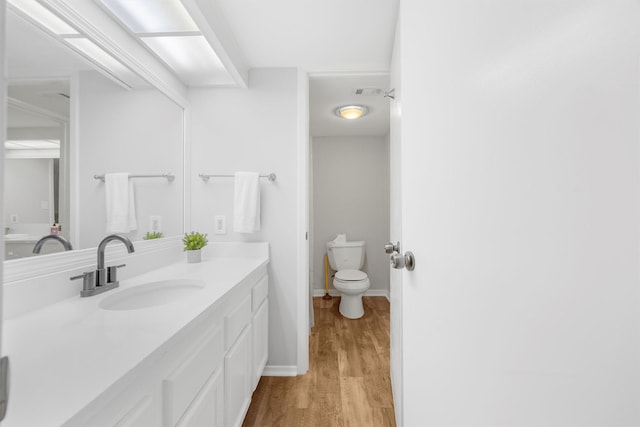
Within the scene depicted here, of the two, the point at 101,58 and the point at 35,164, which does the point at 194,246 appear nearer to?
the point at 35,164

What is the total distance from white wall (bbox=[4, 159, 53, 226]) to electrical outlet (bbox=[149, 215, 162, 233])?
62 cm

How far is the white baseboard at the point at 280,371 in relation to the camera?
1952mm

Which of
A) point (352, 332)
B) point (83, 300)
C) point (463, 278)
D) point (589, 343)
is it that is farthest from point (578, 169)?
point (352, 332)

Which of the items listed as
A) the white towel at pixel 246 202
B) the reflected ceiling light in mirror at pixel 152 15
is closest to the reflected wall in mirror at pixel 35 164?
the reflected ceiling light in mirror at pixel 152 15

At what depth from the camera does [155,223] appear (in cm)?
168

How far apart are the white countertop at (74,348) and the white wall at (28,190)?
0.32 m

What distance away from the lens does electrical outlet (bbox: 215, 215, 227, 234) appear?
1.99 meters

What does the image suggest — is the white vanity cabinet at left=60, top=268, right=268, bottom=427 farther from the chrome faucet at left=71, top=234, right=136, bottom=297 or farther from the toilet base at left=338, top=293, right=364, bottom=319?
the toilet base at left=338, top=293, right=364, bottom=319

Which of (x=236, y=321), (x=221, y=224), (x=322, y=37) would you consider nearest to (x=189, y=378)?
(x=236, y=321)

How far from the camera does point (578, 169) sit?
0.26m

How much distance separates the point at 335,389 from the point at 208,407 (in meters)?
1.02

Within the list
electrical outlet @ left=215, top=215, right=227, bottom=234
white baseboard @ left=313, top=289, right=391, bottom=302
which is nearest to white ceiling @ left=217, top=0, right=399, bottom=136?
electrical outlet @ left=215, top=215, right=227, bottom=234

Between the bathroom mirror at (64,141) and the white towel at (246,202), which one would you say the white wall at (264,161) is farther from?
the bathroom mirror at (64,141)

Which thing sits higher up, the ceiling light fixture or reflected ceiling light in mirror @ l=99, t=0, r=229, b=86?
the ceiling light fixture
